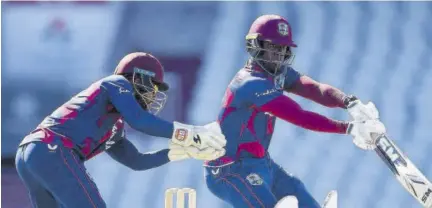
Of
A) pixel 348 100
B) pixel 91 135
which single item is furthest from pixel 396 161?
pixel 91 135

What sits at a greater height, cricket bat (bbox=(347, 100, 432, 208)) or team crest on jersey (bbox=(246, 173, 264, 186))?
cricket bat (bbox=(347, 100, 432, 208))

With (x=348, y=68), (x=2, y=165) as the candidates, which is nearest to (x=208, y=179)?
(x=348, y=68)

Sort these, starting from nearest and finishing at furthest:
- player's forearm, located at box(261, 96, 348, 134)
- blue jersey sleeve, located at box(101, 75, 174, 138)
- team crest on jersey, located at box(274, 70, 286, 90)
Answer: blue jersey sleeve, located at box(101, 75, 174, 138) → player's forearm, located at box(261, 96, 348, 134) → team crest on jersey, located at box(274, 70, 286, 90)

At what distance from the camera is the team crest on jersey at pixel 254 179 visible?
15.6ft

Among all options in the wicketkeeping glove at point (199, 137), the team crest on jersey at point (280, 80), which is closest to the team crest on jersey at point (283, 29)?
the team crest on jersey at point (280, 80)

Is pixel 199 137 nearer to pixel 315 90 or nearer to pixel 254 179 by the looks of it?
pixel 254 179

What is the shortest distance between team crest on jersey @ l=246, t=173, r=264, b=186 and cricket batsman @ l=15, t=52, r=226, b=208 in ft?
0.57

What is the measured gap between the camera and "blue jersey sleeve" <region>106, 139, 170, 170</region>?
4.99 meters

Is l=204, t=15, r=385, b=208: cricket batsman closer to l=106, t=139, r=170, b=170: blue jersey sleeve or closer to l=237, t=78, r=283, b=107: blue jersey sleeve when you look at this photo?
l=237, t=78, r=283, b=107: blue jersey sleeve

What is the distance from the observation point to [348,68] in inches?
259

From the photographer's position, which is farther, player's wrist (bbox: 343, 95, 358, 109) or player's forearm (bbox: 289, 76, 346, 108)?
player's forearm (bbox: 289, 76, 346, 108)

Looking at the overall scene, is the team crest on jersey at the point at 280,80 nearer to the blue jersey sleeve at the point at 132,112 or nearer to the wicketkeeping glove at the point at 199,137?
the wicketkeeping glove at the point at 199,137

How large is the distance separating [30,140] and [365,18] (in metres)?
2.60

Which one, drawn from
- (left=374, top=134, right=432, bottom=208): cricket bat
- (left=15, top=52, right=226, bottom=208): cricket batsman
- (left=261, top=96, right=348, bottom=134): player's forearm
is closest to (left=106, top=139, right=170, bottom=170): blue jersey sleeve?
(left=15, top=52, right=226, bottom=208): cricket batsman
